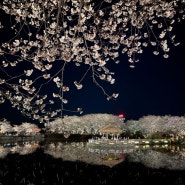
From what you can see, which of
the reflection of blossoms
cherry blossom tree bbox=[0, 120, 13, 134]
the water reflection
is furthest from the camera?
cherry blossom tree bbox=[0, 120, 13, 134]

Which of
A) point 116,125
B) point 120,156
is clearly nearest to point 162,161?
point 120,156

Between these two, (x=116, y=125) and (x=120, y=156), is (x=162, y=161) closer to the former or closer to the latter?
(x=120, y=156)

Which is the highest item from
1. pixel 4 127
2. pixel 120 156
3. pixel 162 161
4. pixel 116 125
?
pixel 116 125

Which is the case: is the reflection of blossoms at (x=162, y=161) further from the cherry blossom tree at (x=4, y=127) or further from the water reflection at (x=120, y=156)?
the cherry blossom tree at (x=4, y=127)

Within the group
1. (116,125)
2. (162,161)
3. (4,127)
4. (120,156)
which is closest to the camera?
(162,161)

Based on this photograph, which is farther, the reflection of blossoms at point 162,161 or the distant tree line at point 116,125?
the distant tree line at point 116,125

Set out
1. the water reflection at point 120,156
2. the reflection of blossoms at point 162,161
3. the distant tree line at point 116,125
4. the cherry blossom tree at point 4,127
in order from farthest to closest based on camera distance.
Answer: the cherry blossom tree at point 4,127 < the distant tree line at point 116,125 < the water reflection at point 120,156 < the reflection of blossoms at point 162,161

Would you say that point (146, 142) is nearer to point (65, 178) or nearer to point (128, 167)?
point (128, 167)

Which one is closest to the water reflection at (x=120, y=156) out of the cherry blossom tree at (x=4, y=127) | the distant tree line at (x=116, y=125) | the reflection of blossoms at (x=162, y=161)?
the reflection of blossoms at (x=162, y=161)

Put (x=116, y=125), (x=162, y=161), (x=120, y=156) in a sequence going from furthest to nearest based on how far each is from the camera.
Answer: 1. (x=116, y=125)
2. (x=120, y=156)
3. (x=162, y=161)

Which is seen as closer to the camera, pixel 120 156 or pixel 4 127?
pixel 120 156

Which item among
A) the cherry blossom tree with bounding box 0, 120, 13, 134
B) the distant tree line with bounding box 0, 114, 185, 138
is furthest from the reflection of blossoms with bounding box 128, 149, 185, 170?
the cherry blossom tree with bounding box 0, 120, 13, 134

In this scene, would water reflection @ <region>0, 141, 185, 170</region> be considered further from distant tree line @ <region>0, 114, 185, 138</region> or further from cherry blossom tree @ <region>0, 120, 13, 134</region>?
A: cherry blossom tree @ <region>0, 120, 13, 134</region>

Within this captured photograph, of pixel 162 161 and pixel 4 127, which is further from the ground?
pixel 4 127
